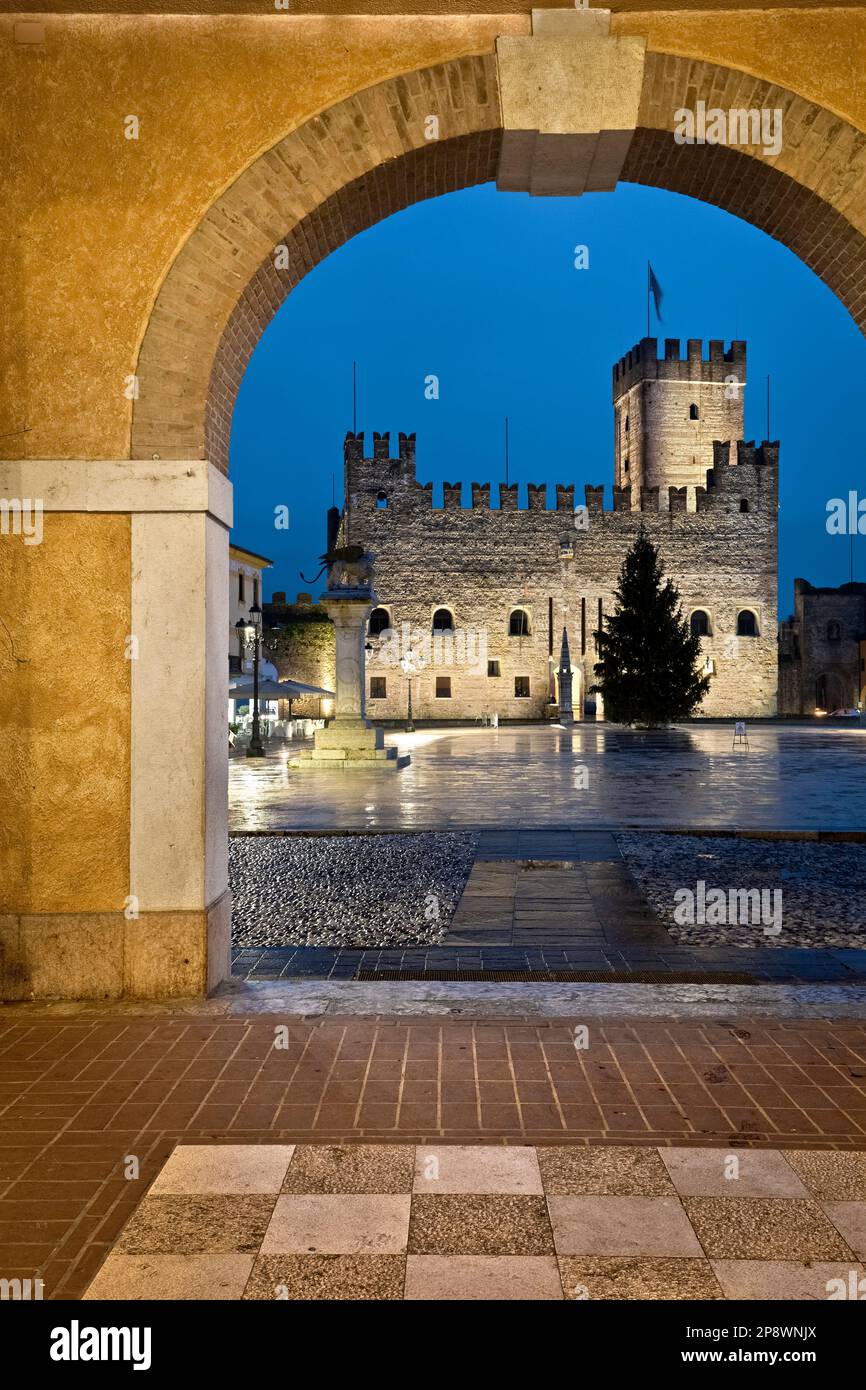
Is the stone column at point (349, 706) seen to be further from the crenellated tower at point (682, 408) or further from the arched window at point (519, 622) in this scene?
the crenellated tower at point (682, 408)

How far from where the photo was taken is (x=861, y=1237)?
7.79ft

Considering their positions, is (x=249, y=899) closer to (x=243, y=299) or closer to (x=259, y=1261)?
(x=243, y=299)

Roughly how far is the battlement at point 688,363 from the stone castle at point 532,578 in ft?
19.2

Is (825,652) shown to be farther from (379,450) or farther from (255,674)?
(255,674)

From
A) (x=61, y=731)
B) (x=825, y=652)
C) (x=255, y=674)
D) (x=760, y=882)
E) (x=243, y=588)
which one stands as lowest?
(x=760, y=882)

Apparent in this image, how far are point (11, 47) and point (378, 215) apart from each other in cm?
173

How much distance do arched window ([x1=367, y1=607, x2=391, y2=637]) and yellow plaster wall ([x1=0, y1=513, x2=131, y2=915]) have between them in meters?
37.3

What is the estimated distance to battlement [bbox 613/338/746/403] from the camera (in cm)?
4709

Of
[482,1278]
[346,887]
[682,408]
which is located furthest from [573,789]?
[682,408]

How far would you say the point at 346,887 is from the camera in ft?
23.4

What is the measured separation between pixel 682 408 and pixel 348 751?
35.3 metres

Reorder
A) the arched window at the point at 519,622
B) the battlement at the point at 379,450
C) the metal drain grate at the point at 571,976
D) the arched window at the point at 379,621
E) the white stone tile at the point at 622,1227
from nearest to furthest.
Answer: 1. the white stone tile at the point at 622,1227
2. the metal drain grate at the point at 571,976
3. the battlement at the point at 379,450
4. the arched window at the point at 379,621
5. the arched window at the point at 519,622

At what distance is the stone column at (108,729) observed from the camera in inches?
169

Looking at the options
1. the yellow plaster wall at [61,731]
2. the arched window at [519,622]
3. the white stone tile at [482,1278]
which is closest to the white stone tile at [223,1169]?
the white stone tile at [482,1278]
